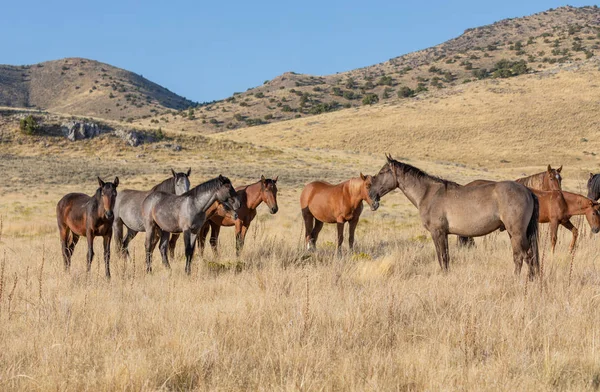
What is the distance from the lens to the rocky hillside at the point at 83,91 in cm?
14325

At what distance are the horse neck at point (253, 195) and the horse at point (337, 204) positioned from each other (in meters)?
1.46

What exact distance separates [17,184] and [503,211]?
39.2 metres

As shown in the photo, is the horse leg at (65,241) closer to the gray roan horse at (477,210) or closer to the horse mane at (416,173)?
the horse mane at (416,173)

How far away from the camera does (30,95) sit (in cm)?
15725

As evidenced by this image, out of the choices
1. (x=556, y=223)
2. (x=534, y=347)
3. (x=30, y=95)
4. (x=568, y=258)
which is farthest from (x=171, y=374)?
(x=30, y=95)

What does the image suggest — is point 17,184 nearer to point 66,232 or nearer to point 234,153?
point 234,153

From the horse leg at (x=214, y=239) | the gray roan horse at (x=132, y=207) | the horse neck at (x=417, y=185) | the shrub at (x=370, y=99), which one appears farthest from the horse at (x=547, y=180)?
the shrub at (x=370, y=99)

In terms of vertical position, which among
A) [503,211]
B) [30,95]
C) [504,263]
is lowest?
[504,263]

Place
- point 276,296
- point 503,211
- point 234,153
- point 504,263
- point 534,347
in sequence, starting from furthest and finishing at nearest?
1. point 234,153
2. point 504,263
3. point 503,211
4. point 276,296
5. point 534,347

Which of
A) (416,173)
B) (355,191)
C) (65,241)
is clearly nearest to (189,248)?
(65,241)

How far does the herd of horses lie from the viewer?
8219mm

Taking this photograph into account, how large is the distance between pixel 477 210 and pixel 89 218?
688 centimetres

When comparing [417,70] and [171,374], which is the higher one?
[417,70]

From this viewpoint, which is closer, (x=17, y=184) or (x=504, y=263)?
(x=504, y=263)
